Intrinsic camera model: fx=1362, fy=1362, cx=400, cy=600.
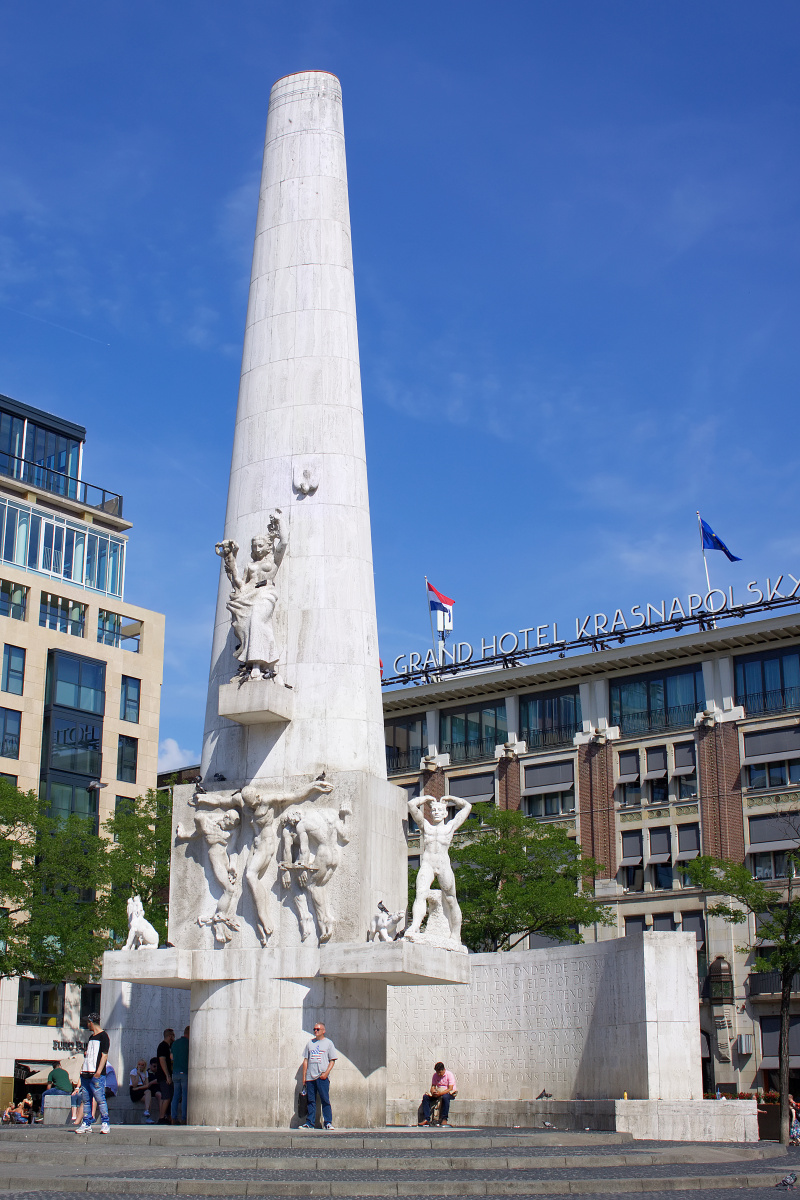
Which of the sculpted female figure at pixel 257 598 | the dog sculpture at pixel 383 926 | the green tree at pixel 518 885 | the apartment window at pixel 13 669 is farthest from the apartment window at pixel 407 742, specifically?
the dog sculpture at pixel 383 926

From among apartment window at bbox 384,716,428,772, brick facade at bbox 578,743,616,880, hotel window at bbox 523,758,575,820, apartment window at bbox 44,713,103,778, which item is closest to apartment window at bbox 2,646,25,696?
apartment window at bbox 44,713,103,778

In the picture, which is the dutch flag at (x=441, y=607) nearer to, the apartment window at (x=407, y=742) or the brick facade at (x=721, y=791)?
the apartment window at (x=407, y=742)

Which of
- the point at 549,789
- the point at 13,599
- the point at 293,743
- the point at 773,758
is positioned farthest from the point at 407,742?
the point at 293,743

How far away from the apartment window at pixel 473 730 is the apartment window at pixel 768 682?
13.7 meters

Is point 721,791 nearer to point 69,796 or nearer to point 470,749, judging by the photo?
point 470,749

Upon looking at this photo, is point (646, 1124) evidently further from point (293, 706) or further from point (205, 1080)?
point (293, 706)

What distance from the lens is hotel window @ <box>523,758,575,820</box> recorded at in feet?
236

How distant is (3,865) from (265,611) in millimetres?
29157

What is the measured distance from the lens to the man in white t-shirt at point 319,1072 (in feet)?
67.4

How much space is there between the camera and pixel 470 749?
7662cm

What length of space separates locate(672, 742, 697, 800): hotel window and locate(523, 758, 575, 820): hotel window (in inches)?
229

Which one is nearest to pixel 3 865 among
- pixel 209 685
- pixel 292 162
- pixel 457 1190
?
pixel 209 685

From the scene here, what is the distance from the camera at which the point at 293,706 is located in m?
24.0

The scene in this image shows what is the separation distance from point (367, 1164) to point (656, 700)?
56.7m
